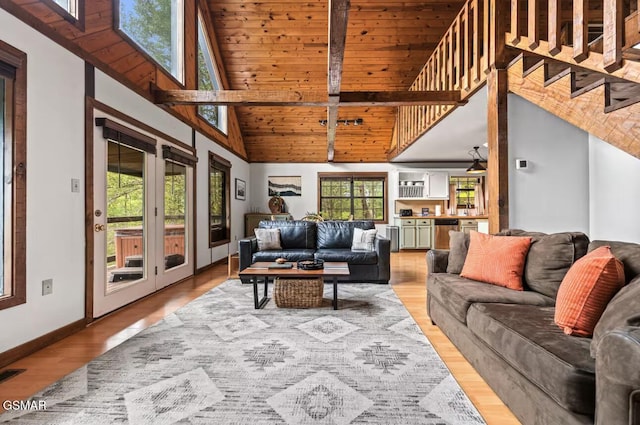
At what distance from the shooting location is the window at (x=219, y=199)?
6210 millimetres

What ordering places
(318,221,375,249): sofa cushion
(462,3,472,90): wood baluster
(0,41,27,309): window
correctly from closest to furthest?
(0,41,27,309): window, (462,3,472,90): wood baluster, (318,221,375,249): sofa cushion

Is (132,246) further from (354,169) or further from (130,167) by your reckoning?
(354,169)

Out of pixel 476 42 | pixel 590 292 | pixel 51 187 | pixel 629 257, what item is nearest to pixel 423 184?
pixel 476 42

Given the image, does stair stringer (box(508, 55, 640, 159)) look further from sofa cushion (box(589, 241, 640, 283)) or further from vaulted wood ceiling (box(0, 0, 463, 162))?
vaulted wood ceiling (box(0, 0, 463, 162))

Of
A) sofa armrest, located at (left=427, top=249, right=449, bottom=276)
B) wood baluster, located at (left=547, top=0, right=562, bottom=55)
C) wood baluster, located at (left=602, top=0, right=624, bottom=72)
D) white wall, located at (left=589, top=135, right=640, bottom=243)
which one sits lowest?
sofa armrest, located at (left=427, top=249, right=449, bottom=276)

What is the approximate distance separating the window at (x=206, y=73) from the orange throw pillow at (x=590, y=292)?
5451mm

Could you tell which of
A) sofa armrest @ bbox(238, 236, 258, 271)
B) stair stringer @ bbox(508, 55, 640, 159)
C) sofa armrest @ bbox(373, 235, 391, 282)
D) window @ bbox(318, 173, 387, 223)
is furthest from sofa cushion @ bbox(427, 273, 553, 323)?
window @ bbox(318, 173, 387, 223)

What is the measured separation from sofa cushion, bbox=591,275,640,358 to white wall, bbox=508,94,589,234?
1.90m

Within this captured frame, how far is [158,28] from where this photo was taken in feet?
14.7

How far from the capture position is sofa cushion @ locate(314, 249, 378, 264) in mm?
4680

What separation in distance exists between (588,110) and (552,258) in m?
0.99

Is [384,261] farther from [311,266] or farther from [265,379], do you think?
[265,379]

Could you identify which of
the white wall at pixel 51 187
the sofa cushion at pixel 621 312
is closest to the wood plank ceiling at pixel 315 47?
the white wall at pixel 51 187

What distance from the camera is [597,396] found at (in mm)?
1126
